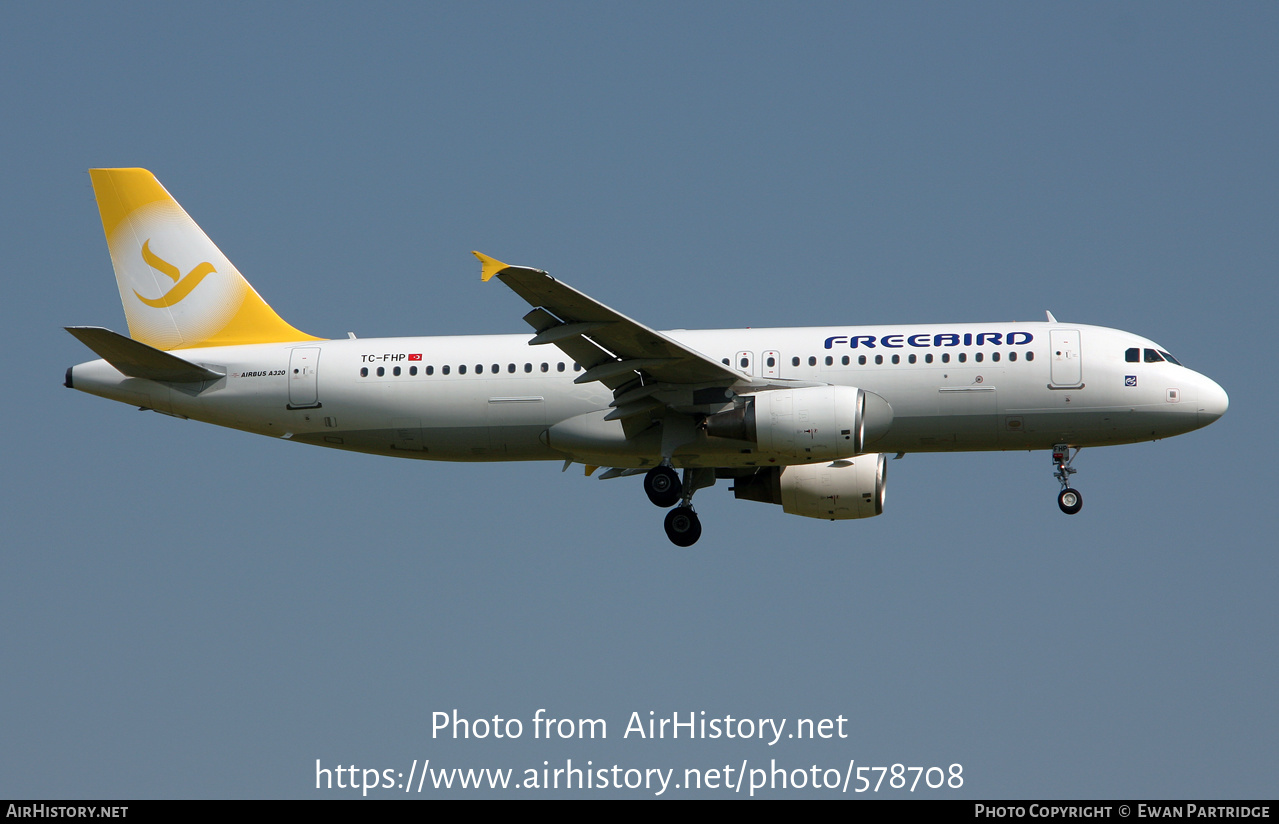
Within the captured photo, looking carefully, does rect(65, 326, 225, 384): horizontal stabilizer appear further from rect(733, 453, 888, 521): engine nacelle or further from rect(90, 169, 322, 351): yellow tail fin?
rect(733, 453, 888, 521): engine nacelle

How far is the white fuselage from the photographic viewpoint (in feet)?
103

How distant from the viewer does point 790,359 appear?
32281 millimetres

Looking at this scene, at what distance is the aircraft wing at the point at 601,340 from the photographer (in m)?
28.1

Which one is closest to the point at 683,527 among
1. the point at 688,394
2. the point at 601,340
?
the point at 688,394

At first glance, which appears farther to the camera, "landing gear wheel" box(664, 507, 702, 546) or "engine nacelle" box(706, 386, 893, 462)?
"landing gear wheel" box(664, 507, 702, 546)

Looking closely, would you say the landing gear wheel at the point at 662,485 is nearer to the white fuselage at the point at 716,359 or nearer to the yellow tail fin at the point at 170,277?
the white fuselage at the point at 716,359

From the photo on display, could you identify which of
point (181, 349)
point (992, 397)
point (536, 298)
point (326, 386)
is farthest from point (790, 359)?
point (181, 349)

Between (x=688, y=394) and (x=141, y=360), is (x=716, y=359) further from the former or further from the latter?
(x=141, y=360)

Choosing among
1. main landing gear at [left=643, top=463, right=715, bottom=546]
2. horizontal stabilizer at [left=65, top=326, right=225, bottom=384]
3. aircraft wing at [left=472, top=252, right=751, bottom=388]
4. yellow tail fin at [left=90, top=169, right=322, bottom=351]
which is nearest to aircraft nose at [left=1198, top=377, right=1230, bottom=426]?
aircraft wing at [left=472, top=252, right=751, bottom=388]

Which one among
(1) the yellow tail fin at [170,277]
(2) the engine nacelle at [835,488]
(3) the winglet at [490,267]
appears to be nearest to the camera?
(3) the winglet at [490,267]

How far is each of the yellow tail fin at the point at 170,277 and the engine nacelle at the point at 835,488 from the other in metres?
12.1

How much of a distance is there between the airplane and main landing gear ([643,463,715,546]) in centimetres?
4

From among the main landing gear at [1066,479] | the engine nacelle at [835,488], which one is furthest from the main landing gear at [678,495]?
the main landing gear at [1066,479]

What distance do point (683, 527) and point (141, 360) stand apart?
→ 42.1 ft
